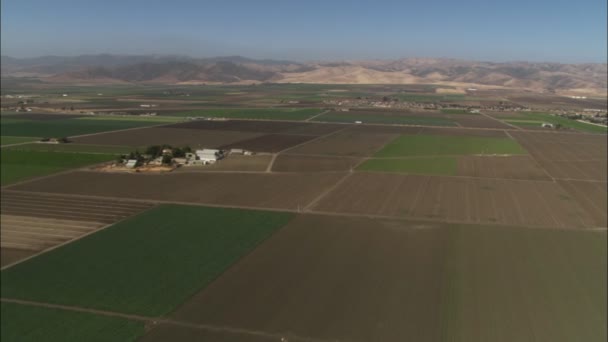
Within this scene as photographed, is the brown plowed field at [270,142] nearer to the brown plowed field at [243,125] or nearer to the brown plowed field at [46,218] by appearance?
the brown plowed field at [243,125]

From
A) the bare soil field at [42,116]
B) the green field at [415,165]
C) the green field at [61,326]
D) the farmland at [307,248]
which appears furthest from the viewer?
the bare soil field at [42,116]

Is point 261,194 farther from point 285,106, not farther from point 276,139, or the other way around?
point 285,106

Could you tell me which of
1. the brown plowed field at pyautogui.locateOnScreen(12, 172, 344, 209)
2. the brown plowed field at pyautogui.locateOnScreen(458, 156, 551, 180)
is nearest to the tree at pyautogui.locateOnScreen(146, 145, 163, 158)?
the brown plowed field at pyautogui.locateOnScreen(12, 172, 344, 209)

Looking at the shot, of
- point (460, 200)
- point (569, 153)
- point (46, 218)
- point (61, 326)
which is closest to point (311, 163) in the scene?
point (460, 200)

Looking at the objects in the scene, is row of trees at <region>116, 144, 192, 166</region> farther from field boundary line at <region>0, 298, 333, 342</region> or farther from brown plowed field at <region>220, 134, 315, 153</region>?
field boundary line at <region>0, 298, 333, 342</region>

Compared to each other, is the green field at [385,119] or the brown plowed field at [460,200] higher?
the green field at [385,119]

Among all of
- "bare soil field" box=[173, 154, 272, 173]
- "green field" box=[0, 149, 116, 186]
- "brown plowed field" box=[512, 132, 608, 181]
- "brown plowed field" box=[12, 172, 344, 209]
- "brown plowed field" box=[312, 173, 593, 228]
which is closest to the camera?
"brown plowed field" box=[312, 173, 593, 228]

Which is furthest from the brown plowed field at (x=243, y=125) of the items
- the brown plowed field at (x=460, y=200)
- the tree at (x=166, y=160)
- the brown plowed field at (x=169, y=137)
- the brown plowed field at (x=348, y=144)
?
the brown plowed field at (x=460, y=200)
